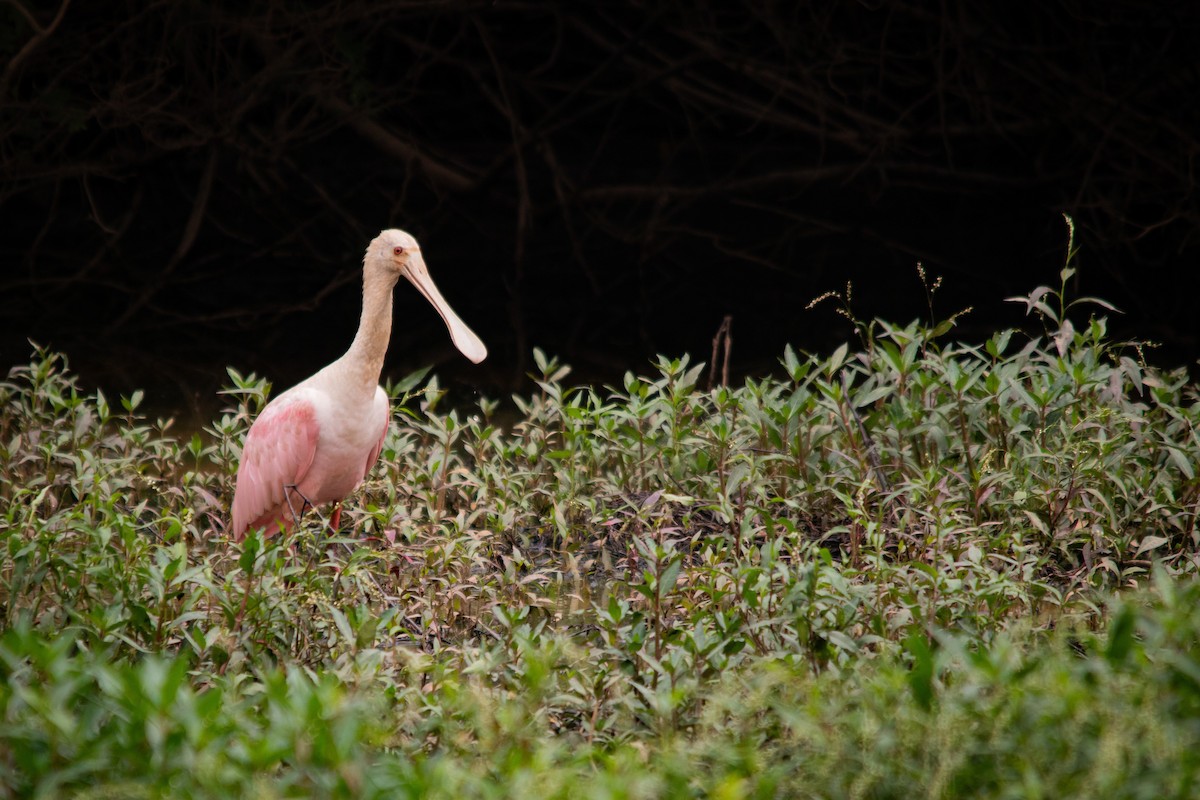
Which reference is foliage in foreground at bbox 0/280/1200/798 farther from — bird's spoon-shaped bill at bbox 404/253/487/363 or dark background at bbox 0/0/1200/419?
dark background at bbox 0/0/1200/419

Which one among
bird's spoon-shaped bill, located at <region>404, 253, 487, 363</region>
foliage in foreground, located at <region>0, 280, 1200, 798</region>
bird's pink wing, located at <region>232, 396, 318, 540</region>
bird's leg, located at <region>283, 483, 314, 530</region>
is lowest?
foliage in foreground, located at <region>0, 280, 1200, 798</region>

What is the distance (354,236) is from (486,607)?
455 cm

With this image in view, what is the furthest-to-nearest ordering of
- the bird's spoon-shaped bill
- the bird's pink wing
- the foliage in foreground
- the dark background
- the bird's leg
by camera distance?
1. the dark background
2. the bird's spoon-shaped bill
3. the bird's pink wing
4. the bird's leg
5. the foliage in foreground

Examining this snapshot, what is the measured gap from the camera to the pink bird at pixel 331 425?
2.92 meters

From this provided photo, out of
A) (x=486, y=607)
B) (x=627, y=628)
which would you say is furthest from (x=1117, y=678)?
(x=486, y=607)

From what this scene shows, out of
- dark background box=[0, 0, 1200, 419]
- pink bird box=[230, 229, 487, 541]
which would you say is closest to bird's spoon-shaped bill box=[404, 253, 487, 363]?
pink bird box=[230, 229, 487, 541]

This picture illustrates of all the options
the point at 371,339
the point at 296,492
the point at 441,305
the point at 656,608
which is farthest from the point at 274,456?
the point at 656,608

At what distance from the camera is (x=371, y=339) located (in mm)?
2924

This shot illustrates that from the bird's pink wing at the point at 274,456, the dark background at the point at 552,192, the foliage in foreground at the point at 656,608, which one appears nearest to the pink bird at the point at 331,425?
the bird's pink wing at the point at 274,456

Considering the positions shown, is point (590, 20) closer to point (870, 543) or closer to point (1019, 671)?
point (870, 543)

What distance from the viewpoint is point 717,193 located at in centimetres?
768

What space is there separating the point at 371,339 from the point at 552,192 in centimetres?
511

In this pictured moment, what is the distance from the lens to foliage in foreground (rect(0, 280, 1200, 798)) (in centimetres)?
147

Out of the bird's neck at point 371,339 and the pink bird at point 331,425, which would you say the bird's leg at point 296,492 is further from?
the bird's neck at point 371,339
